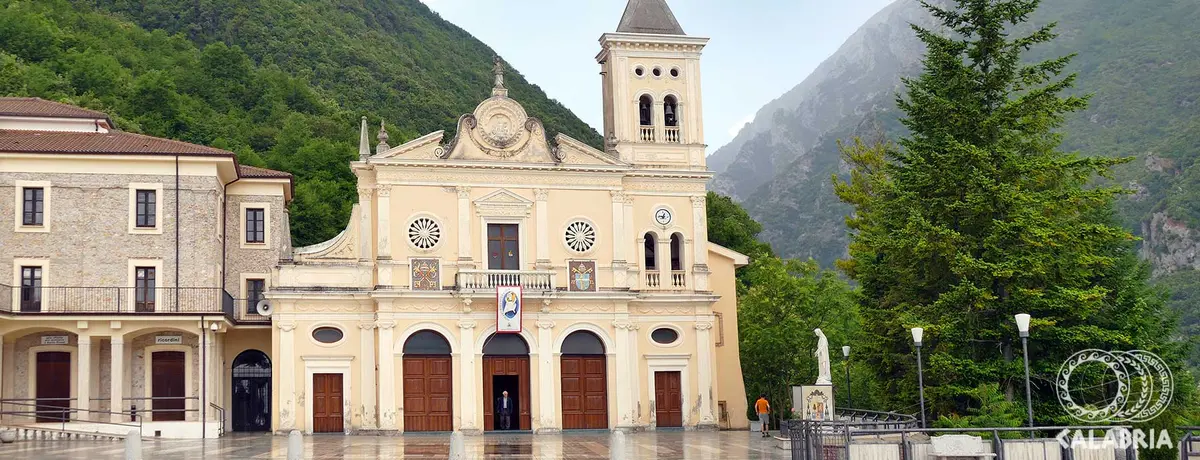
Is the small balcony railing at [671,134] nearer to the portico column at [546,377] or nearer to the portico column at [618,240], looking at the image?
the portico column at [618,240]

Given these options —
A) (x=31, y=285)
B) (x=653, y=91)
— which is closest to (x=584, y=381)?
(x=653, y=91)

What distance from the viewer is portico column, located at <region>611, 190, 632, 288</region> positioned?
137 ft

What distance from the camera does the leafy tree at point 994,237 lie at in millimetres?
30078

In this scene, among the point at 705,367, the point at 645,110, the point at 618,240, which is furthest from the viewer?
the point at 645,110

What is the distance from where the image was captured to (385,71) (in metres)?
88.2

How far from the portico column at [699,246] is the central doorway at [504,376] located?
6517 mm

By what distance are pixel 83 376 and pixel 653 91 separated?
68.6 ft

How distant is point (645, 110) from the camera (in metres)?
44.4

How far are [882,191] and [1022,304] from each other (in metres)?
4.93

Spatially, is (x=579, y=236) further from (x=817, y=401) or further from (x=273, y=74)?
(x=273, y=74)

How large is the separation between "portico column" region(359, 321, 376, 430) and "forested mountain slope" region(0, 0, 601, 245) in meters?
22.4

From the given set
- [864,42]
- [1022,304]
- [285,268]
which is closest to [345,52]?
[285,268]

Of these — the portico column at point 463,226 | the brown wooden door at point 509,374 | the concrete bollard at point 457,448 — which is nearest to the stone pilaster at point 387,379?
the brown wooden door at point 509,374

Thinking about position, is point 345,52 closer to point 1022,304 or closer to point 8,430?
point 8,430
